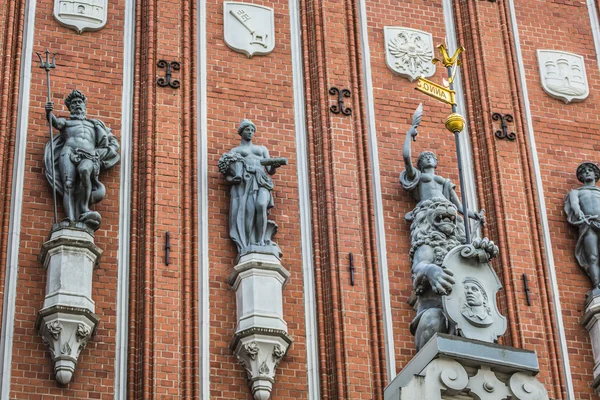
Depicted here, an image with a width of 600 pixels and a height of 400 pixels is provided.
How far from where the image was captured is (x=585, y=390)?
15133 mm

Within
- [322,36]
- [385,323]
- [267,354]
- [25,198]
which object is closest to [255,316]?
[267,354]

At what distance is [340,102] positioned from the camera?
53.0 feet

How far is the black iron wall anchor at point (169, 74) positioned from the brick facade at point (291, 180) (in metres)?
0.05

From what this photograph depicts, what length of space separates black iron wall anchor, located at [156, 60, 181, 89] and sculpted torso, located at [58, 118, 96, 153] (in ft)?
3.01

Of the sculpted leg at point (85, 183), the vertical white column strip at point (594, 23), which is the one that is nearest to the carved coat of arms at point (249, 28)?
the sculpted leg at point (85, 183)

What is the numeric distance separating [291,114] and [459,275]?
10.6ft

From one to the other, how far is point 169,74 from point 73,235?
84.7 inches

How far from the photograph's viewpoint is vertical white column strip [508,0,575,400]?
15229 millimetres

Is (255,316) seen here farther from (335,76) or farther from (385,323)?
(335,76)

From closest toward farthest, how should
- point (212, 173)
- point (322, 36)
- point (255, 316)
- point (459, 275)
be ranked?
point (459, 275) → point (255, 316) → point (212, 173) → point (322, 36)

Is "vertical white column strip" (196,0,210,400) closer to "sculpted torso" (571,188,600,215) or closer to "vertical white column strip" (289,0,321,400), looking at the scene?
"vertical white column strip" (289,0,321,400)

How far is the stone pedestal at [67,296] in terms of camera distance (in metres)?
14.0

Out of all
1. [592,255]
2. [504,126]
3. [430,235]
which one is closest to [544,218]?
[592,255]

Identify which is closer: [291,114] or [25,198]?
[25,198]
